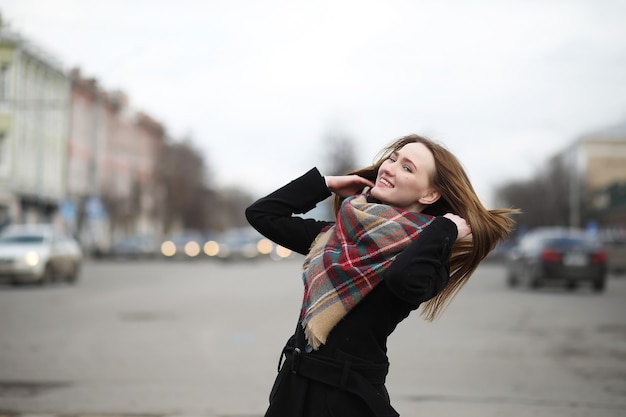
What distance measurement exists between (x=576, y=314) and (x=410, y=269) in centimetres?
1480

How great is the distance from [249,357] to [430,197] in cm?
768

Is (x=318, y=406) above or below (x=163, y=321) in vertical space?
above

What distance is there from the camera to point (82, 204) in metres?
62.4

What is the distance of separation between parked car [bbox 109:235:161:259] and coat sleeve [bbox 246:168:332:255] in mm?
52615

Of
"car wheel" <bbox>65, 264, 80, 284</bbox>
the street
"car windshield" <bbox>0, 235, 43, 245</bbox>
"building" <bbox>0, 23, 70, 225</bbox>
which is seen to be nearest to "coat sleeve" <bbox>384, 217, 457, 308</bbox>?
the street

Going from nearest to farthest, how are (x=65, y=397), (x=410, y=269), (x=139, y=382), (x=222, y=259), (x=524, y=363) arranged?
(x=410, y=269), (x=65, y=397), (x=139, y=382), (x=524, y=363), (x=222, y=259)

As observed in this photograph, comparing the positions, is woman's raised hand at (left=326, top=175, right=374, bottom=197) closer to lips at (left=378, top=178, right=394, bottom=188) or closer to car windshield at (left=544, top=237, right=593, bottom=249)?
lips at (left=378, top=178, right=394, bottom=188)

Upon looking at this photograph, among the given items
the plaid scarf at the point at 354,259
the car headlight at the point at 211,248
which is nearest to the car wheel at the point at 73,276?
the plaid scarf at the point at 354,259

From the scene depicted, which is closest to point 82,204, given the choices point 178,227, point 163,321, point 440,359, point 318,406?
point 178,227

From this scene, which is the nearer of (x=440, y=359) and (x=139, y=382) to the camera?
(x=139, y=382)

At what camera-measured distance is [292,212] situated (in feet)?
11.0

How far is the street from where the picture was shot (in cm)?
750

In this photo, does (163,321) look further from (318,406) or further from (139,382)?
(318,406)

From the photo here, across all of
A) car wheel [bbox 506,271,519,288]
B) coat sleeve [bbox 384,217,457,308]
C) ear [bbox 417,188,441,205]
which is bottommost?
car wheel [bbox 506,271,519,288]
